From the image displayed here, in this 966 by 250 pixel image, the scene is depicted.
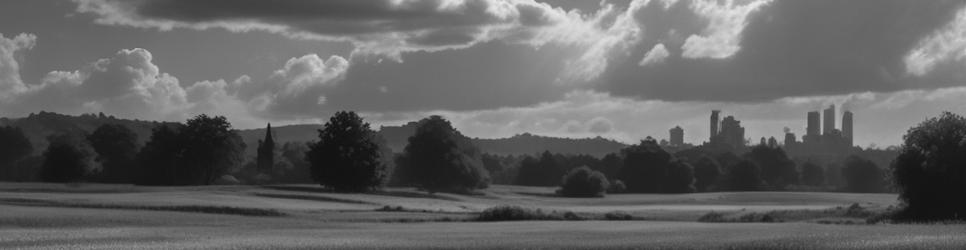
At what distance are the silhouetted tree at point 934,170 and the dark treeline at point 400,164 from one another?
0.21 feet

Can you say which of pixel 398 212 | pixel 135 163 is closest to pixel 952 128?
pixel 398 212

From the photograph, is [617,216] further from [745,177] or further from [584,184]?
[745,177]

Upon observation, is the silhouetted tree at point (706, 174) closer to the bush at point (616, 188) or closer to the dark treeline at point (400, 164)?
the dark treeline at point (400, 164)

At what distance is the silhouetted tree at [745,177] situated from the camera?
7165 inches

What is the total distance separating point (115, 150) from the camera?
167875 millimetres

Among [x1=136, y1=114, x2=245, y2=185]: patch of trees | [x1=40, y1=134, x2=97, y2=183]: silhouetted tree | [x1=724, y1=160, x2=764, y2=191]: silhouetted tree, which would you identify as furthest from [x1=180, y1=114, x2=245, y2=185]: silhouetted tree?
[x1=724, y1=160, x2=764, y2=191]: silhouetted tree

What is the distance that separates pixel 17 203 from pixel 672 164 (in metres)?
117

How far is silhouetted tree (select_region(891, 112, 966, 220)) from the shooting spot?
73.1m

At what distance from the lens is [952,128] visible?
75.4m

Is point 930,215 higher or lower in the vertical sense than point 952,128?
lower

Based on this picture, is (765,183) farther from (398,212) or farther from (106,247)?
(106,247)

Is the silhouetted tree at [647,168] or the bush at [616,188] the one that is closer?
the bush at [616,188]

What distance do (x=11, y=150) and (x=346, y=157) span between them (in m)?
97.5

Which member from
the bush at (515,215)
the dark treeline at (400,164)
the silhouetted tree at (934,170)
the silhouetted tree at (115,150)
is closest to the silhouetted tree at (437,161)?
the dark treeline at (400,164)
